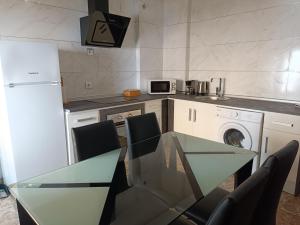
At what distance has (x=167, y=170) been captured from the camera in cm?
154

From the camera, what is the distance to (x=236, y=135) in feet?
9.00

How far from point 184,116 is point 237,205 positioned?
97.4 inches

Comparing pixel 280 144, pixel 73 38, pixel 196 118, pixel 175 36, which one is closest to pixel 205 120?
pixel 196 118

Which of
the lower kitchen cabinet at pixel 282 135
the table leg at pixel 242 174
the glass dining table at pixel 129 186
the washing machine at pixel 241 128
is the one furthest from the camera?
the washing machine at pixel 241 128

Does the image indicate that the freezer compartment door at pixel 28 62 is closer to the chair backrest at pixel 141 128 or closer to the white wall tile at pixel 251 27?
the chair backrest at pixel 141 128

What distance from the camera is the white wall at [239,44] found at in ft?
8.52

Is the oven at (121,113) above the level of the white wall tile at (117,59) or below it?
below

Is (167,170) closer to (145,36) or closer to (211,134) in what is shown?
(211,134)

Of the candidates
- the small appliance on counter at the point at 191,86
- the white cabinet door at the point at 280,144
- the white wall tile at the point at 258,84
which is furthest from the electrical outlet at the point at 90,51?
the white cabinet door at the point at 280,144

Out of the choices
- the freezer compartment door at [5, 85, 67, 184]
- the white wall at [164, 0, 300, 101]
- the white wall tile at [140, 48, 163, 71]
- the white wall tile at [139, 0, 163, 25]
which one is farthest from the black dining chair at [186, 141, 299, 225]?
the white wall tile at [139, 0, 163, 25]

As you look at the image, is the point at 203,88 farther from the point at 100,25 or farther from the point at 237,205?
the point at 237,205

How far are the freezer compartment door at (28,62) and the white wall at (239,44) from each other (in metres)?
2.13

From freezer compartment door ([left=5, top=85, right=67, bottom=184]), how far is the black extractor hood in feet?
2.84

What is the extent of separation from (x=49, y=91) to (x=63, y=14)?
1.11m
